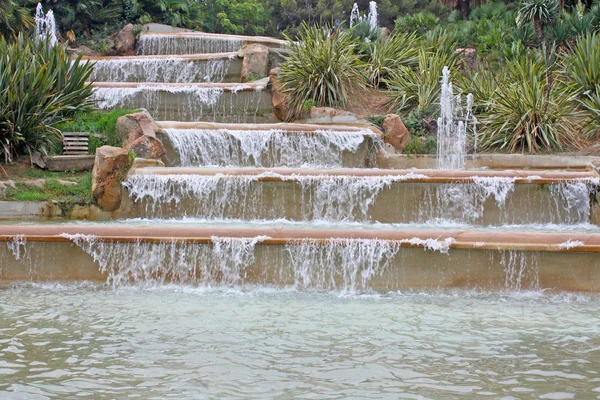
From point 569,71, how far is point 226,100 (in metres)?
7.06

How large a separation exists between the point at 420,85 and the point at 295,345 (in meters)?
11.2

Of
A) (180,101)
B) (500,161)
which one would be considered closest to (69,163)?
(180,101)

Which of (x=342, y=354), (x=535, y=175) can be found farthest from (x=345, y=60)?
(x=342, y=354)

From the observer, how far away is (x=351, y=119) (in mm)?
14992

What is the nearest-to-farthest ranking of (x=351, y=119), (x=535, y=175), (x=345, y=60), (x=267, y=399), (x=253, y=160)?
(x=267, y=399)
(x=535, y=175)
(x=253, y=160)
(x=351, y=119)
(x=345, y=60)

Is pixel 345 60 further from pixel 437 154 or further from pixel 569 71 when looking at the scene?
pixel 569 71

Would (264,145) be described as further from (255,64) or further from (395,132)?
(255,64)

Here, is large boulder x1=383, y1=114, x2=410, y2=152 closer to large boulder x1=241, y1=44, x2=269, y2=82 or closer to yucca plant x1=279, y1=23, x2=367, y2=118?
yucca plant x1=279, y1=23, x2=367, y2=118

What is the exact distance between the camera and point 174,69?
59.5 feet

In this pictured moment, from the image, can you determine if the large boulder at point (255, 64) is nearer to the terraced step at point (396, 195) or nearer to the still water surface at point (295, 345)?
the terraced step at point (396, 195)

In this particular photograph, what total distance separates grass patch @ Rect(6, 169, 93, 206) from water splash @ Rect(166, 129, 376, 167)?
206 cm

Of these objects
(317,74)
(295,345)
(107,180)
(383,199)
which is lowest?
(295,345)

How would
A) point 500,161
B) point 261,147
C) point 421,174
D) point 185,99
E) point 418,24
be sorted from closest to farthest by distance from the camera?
point 421,174
point 261,147
point 500,161
point 185,99
point 418,24

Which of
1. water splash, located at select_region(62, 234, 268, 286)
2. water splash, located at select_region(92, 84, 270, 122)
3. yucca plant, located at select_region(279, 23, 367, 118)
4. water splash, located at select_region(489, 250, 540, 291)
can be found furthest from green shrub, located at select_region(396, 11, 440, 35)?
water splash, located at select_region(62, 234, 268, 286)
